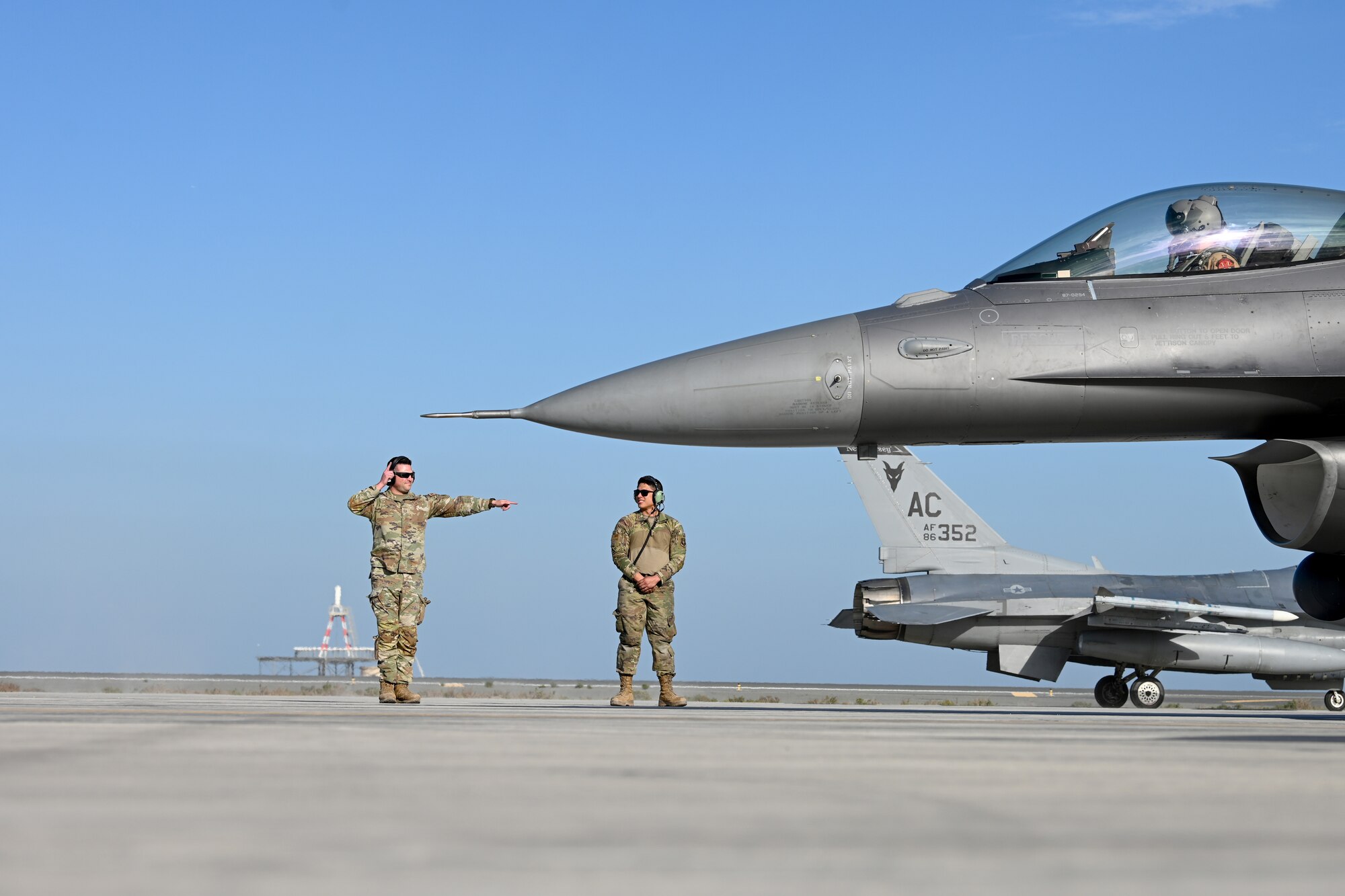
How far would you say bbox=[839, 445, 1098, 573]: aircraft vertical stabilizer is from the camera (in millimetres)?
21781

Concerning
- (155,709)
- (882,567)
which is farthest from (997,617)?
(155,709)

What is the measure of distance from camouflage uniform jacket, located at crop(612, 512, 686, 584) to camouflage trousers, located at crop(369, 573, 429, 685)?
1613mm

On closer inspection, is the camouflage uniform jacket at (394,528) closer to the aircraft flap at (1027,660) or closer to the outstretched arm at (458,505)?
the outstretched arm at (458,505)

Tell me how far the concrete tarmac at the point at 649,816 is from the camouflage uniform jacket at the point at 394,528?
462 cm

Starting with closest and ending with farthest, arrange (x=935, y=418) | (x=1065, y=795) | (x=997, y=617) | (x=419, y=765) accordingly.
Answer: (x=1065, y=795)
(x=419, y=765)
(x=935, y=418)
(x=997, y=617)

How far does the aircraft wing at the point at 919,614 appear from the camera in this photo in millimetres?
19797

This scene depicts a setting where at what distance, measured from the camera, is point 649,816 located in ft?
7.94

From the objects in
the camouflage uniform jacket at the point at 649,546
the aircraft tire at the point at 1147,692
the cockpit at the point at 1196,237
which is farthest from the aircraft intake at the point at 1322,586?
the aircraft tire at the point at 1147,692

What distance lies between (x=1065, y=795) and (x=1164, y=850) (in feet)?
2.51

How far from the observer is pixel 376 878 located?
1.79 m

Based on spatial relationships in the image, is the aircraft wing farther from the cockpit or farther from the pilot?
the pilot

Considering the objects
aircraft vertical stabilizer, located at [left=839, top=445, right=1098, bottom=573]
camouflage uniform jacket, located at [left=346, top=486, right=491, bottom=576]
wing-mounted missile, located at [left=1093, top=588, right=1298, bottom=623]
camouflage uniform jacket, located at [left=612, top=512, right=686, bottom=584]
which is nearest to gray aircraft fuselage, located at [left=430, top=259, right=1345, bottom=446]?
camouflage uniform jacket, located at [left=346, top=486, right=491, bottom=576]

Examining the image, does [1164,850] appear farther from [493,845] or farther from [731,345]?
[731,345]

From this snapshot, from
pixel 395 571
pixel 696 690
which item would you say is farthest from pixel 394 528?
pixel 696 690
